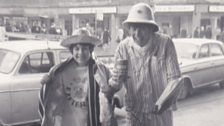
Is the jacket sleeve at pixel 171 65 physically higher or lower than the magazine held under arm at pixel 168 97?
higher

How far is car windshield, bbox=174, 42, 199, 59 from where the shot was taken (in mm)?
8849

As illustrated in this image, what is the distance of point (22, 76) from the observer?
18.9 ft

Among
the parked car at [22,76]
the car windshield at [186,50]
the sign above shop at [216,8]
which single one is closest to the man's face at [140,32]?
the parked car at [22,76]

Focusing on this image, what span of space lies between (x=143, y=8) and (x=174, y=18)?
26.5 m

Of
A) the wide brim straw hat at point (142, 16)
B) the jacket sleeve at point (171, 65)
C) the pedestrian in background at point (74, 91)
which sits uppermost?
the wide brim straw hat at point (142, 16)

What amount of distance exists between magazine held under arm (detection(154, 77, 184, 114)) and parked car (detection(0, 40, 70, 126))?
3.87 m

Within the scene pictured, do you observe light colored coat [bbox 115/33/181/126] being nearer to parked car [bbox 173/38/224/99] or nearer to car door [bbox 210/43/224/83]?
parked car [bbox 173/38/224/99]

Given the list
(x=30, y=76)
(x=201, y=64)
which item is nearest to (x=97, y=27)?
(x=201, y=64)

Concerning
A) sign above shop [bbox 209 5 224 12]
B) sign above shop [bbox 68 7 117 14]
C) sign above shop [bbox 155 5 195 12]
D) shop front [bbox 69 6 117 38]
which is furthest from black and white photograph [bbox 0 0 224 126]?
sign above shop [bbox 209 5 224 12]

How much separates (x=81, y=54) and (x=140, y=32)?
62 cm

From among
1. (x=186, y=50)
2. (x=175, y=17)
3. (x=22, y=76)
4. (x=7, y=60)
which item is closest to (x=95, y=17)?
(x=175, y=17)

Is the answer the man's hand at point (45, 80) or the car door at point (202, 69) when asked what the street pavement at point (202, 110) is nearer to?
the car door at point (202, 69)

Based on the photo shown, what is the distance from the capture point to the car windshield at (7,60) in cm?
578

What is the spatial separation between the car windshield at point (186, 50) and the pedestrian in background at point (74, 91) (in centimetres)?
641
